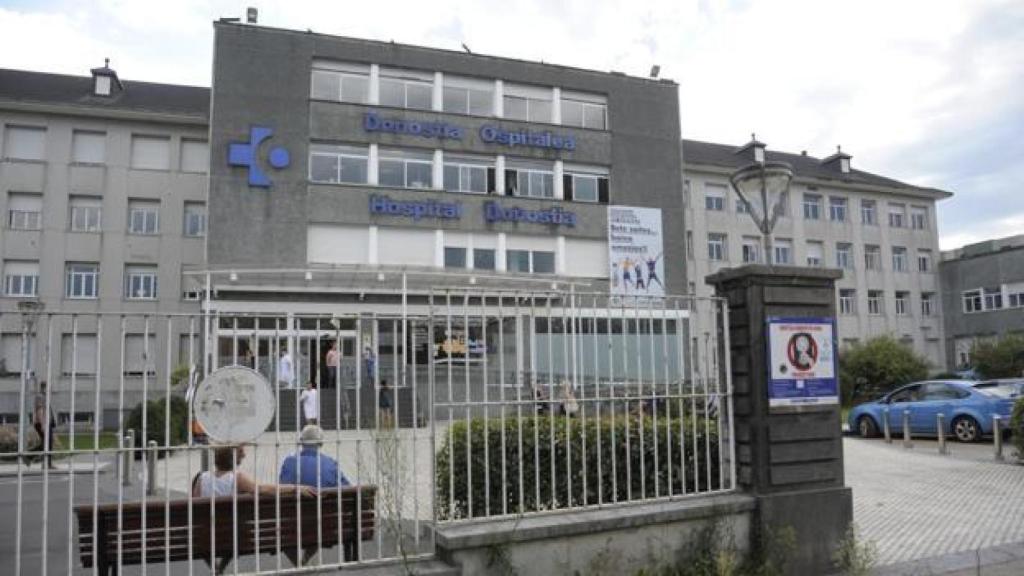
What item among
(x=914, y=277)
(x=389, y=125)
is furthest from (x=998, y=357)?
(x=389, y=125)

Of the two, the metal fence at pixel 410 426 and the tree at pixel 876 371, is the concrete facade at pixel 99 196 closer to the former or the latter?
the tree at pixel 876 371

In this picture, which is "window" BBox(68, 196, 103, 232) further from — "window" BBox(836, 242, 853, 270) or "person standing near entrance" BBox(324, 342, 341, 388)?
"window" BBox(836, 242, 853, 270)

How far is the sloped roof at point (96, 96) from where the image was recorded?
34.5 meters

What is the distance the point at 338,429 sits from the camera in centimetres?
531

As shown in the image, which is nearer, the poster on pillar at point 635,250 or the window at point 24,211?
the window at point 24,211

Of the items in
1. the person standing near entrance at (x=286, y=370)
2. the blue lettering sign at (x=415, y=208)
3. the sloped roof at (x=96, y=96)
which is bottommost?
the person standing near entrance at (x=286, y=370)

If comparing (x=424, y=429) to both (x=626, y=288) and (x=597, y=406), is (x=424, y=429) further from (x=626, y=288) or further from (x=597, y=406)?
(x=626, y=288)

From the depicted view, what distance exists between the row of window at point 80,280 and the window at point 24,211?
1.58m

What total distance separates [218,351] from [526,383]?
93.1 inches

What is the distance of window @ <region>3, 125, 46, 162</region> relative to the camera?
3303 cm

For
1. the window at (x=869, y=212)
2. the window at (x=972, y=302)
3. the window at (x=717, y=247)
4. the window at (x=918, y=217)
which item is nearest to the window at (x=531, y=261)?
the window at (x=717, y=247)

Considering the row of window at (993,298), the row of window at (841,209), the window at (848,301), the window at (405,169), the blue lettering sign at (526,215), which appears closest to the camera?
the window at (405,169)

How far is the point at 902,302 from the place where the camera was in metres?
50.0

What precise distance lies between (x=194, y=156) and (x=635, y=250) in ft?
67.9
